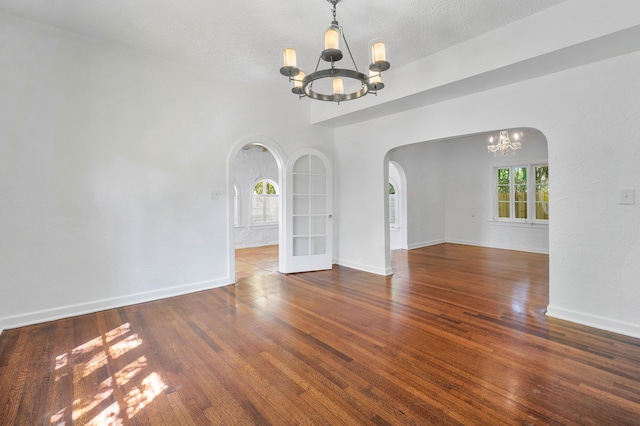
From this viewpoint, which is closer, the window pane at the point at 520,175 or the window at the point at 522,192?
the window at the point at 522,192

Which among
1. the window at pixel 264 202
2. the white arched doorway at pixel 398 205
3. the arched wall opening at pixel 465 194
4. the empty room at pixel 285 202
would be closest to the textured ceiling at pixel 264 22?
the empty room at pixel 285 202

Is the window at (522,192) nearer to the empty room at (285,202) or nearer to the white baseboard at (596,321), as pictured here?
the empty room at (285,202)

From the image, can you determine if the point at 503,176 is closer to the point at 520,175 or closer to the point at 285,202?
the point at 520,175

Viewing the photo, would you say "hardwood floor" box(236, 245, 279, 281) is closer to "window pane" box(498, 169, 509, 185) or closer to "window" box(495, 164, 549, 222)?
"window" box(495, 164, 549, 222)

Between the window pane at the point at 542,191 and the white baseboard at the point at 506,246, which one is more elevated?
the window pane at the point at 542,191

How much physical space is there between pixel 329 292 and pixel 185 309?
70.2 inches

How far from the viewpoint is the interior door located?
5.06 metres

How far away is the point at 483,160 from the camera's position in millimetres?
7582

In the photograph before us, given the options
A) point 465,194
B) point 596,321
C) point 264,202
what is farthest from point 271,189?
point 596,321

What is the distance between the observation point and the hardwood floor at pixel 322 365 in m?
1.77

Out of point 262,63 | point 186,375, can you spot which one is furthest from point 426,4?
point 186,375

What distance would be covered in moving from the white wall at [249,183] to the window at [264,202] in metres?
0.18

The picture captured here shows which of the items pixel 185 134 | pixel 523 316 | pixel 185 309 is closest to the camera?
pixel 523 316

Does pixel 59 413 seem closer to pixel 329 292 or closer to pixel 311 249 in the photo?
pixel 329 292
